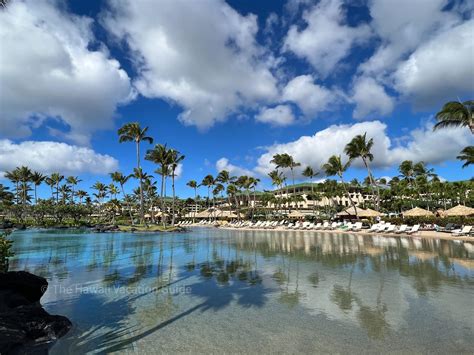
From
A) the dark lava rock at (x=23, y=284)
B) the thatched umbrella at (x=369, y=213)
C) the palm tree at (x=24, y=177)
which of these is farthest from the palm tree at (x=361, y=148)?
the palm tree at (x=24, y=177)

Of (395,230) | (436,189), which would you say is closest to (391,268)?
(395,230)

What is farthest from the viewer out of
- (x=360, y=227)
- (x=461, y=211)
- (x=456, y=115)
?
(x=360, y=227)

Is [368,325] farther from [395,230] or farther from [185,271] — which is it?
[395,230]

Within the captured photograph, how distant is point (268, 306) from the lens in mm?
7402

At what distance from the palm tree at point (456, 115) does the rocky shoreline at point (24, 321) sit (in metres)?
23.7

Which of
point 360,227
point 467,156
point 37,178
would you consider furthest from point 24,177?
point 467,156

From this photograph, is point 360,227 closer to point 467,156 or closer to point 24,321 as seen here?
point 467,156

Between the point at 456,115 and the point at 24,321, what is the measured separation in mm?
24293

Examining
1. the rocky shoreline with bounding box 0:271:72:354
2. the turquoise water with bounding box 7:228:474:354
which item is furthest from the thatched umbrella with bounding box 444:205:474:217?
the rocky shoreline with bounding box 0:271:72:354

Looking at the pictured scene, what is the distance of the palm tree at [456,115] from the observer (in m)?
19.2

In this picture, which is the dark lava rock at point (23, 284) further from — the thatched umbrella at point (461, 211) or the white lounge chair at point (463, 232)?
the thatched umbrella at point (461, 211)

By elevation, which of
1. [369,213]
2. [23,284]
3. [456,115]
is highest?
[456,115]

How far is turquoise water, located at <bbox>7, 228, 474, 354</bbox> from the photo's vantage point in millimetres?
5395

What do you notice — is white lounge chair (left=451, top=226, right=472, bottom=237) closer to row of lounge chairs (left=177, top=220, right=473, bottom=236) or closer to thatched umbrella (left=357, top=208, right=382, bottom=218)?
row of lounge chairs (left=177, top=220, right=473, bottom=236)
